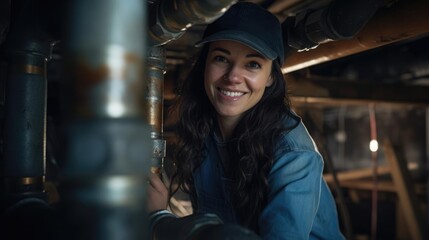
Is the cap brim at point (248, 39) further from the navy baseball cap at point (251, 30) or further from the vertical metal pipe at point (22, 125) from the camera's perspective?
the vertical metal pipe at point (22, 125)

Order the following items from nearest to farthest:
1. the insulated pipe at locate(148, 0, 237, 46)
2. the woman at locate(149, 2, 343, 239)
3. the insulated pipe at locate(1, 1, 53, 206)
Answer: the insulated pipe at locate(148, 0, 237, 46) < the insulated pipe at locate(1, 1, 53, 206) < the woman at locate(149, 2, 343, 239)

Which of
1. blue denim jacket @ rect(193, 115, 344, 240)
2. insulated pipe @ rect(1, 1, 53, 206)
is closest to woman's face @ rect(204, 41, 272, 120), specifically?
blue denim jacket @ rect(193, 115, 344, 240)

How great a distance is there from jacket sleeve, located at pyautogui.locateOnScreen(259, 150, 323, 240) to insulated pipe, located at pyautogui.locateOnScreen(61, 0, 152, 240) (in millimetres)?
630

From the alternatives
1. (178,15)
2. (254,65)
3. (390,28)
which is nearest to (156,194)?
(254,65)

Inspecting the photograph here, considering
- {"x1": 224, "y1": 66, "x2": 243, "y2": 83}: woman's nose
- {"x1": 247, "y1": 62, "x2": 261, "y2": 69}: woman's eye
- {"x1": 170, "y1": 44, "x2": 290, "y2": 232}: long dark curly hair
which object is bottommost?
{"x1": 170, "y1": 44, "x2": 290, "y2": 232}: long dark curly hair

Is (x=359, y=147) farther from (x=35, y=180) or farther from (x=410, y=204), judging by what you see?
(x=35, y=180)

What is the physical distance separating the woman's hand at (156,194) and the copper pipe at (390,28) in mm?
878

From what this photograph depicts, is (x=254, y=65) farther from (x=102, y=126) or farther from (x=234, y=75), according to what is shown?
(x=102, y=126)

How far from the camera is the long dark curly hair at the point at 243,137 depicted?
133 centimetres

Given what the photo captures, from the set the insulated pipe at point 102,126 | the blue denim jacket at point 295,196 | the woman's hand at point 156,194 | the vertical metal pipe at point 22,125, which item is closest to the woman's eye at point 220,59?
the blue denim jacket at point 295,196

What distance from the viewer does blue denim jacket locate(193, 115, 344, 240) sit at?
3.64 ft

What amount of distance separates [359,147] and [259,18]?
6166 mm

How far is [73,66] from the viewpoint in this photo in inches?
21.2

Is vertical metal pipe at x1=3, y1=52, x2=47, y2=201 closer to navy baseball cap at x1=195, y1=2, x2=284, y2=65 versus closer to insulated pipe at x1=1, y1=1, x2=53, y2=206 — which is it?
insulated pipe at x1=1, y1=1, x2=53, y2=206
